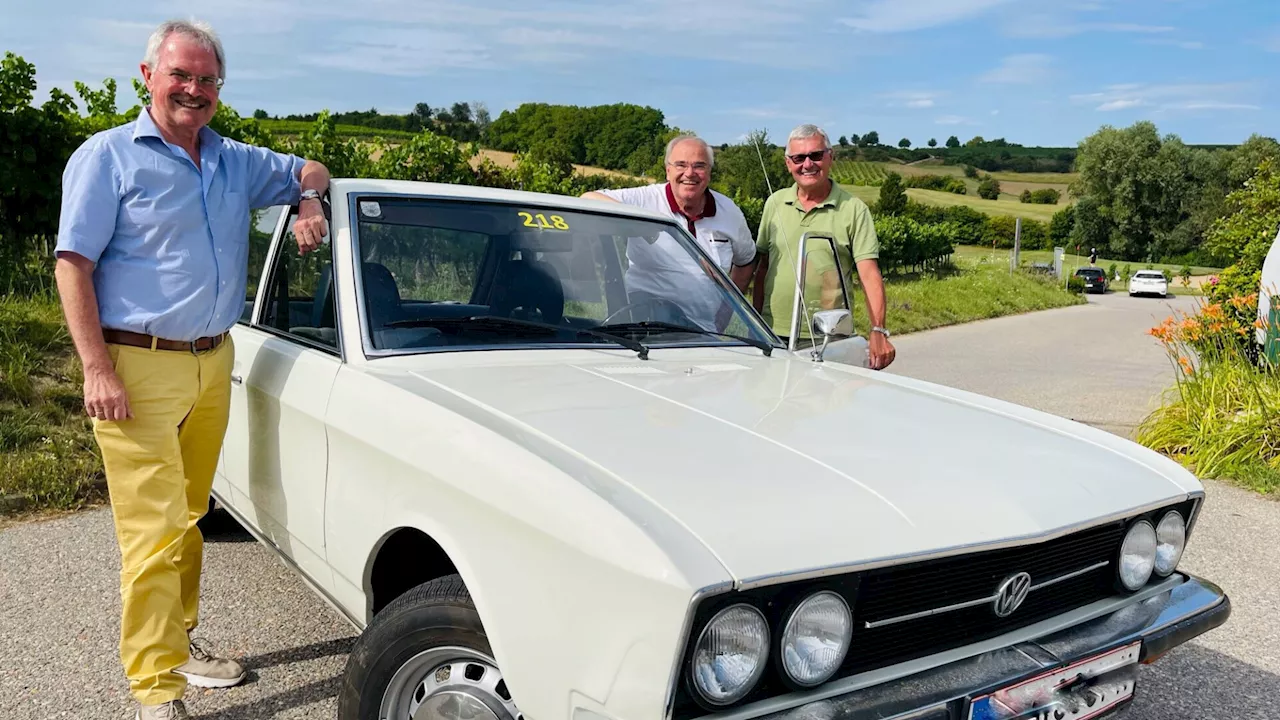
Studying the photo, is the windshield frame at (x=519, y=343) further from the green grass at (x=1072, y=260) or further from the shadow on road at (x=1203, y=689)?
the green grass at (x=1072, y=260)

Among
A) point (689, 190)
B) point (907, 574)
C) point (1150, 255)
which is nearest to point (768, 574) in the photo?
point (907, 574)

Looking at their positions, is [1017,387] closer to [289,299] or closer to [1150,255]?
[289,299]

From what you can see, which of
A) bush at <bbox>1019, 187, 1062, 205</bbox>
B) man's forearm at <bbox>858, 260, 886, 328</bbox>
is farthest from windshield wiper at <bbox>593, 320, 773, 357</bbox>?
bush at <bbox>1019, 187, 1062, 205</bbox>

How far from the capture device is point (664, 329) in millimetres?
3395

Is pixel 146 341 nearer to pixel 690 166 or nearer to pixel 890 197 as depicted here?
pixel 690 166

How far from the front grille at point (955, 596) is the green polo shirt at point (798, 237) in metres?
2.29

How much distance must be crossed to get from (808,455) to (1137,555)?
947 mm

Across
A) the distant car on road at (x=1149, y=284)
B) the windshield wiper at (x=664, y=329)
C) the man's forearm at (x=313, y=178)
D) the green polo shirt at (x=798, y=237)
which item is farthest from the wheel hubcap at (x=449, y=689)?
the distant car on road at (x=1149, y=284)

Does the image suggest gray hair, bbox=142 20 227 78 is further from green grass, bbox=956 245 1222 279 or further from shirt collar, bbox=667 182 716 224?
green grass, bbox=956 245 1222 279

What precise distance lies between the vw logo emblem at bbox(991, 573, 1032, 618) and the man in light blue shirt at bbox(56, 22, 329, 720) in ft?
7.43

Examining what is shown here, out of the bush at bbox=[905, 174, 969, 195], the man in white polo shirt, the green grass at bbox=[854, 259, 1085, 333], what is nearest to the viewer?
→ the man in white polo shirt

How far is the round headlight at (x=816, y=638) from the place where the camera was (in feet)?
5.92

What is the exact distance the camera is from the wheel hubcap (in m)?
2.00

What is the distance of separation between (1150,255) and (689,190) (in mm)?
77291
